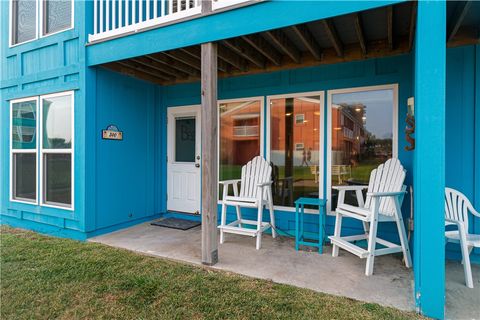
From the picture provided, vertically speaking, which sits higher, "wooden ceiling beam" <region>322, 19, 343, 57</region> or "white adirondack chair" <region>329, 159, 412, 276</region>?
"wooden ceiling beam" <region>322, 19, 343, 57</region>

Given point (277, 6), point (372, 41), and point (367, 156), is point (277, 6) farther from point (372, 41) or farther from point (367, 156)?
point (367, 156)

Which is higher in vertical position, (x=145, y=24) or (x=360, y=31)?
(x=145, y=24)

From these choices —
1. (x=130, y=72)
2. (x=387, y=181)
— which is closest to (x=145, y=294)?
(x=387, y=181)

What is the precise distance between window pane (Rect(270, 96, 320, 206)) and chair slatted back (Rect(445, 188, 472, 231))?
4.52 feet

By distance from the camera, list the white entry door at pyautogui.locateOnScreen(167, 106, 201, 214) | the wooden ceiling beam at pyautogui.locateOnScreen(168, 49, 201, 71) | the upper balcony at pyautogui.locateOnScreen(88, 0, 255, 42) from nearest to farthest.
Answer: the upper balcony at pyautogui.locateOnScreen(88, 0, 255, 42), the wooden ceiling beam at pyautogui.locateOnScreen(168, 49, 201, 71), the white entry door at pyautogui.locateOnScreen(167, 106, 201, 214)

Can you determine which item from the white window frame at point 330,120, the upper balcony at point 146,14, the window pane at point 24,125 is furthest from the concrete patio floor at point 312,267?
the upper balcony at point 146,14

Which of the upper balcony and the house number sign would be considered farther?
the house number sign

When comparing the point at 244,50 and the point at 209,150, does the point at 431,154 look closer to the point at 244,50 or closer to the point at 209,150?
the point at 209,150

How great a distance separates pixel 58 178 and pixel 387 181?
4.23m

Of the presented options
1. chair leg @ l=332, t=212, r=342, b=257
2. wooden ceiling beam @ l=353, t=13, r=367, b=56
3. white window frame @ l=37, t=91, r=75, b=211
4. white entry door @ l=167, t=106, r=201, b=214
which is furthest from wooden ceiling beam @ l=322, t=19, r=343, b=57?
white window frame @ l=37, t=91, r=75, b=211

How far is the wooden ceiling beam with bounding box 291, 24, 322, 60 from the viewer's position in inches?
107

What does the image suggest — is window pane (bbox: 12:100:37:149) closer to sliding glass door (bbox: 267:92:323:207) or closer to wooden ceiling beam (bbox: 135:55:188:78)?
wooden ceiling beam (bbox: 135:55:188:78)

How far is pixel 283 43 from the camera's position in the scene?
9.92 ft

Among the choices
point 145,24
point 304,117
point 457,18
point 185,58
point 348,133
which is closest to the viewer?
point 457,18
